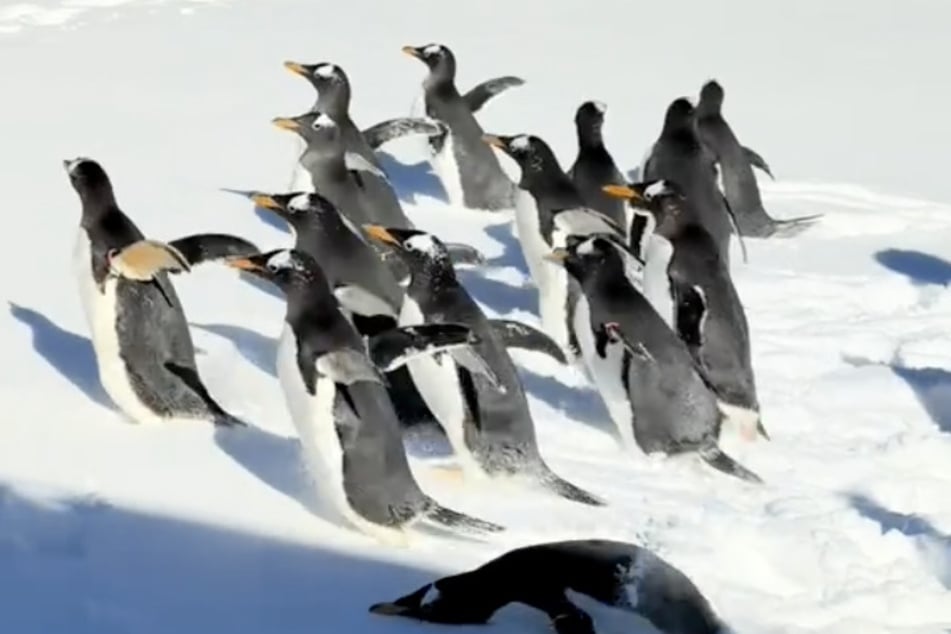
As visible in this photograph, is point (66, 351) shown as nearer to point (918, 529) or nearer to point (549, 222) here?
point (549, 222)

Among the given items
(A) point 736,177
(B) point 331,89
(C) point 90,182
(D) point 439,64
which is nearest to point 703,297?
(C) point 90,182

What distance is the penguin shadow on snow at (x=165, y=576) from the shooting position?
8.73ft

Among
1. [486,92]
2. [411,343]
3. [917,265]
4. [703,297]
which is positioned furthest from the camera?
[486,92]

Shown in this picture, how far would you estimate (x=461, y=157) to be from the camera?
5805 mm

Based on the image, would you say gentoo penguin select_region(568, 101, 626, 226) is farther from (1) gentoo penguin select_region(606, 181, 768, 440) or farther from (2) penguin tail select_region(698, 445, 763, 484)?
(2) penguin tail select_region(698, 445, 763, 484)

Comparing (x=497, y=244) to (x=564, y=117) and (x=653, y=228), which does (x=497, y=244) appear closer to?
(x=653, y=228)

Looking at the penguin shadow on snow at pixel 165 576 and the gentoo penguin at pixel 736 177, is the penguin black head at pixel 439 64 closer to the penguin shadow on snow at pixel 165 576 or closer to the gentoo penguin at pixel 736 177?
the gentoo penguin at pixel 736 177

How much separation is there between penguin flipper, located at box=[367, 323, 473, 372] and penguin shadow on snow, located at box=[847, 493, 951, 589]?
1.01 meters

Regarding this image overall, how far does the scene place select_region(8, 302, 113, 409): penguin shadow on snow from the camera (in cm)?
370

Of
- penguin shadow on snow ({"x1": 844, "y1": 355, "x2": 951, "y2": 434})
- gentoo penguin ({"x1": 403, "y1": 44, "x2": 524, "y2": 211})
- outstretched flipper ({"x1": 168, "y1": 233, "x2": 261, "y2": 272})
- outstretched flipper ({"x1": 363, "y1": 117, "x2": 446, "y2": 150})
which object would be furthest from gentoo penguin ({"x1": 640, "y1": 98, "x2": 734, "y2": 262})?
outstretched flipper ({"x1": 168, "y1": 233, "x2": 261, "y2": 272})

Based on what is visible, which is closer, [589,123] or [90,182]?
[90,182]

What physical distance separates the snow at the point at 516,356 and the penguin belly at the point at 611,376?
0.22 feet

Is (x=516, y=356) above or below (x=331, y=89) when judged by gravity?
below

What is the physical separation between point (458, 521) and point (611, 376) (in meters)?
0.91
